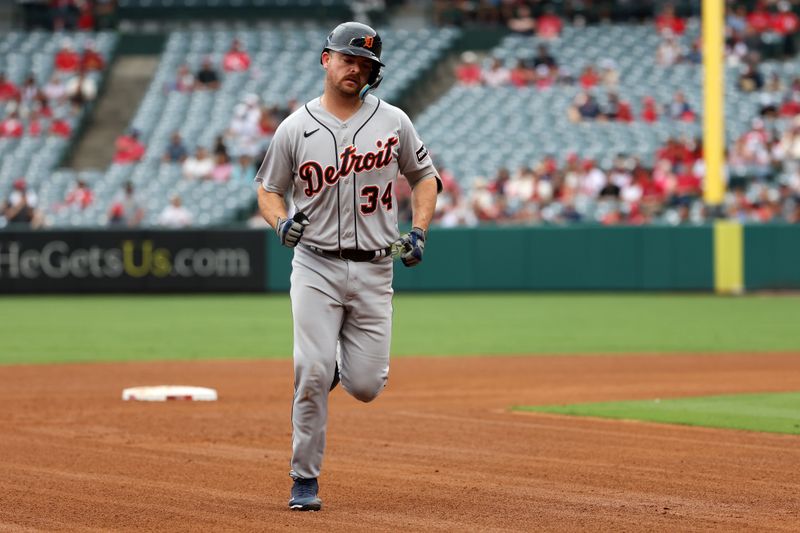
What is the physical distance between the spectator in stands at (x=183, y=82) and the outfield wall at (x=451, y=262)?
7.40m

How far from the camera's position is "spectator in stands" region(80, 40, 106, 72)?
106 feet

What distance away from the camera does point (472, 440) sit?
8.15 m

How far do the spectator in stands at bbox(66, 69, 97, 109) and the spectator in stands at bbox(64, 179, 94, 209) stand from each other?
15.5 ft

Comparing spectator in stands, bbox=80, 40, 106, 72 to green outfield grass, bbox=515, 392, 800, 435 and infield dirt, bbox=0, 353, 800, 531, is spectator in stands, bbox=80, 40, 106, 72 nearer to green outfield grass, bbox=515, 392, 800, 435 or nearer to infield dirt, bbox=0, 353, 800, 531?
infield dirt, bbox=0, 353, 800, 531

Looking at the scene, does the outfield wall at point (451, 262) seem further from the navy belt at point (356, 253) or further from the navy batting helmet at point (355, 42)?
the navy batting helmet at point (355, 42)

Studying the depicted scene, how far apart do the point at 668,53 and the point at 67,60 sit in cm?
1307

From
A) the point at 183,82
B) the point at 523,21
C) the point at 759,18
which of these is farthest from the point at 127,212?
the point at 759,18

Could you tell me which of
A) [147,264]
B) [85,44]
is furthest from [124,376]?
[85,44]

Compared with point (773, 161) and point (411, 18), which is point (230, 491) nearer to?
point (773, 161)

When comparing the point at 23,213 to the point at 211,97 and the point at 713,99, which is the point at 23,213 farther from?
the point at 713,99

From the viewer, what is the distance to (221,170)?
26969mm

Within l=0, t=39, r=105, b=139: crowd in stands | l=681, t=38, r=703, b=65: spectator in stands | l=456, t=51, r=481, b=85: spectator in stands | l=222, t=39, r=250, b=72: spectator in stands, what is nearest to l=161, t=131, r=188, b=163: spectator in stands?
l=222, t=39, r=250, b=72: spectator in stands

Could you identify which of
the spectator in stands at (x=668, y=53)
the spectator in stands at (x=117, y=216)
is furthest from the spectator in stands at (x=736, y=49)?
the spectator in stands at (x=117, y=216)

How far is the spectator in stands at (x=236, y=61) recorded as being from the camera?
30828 mm
